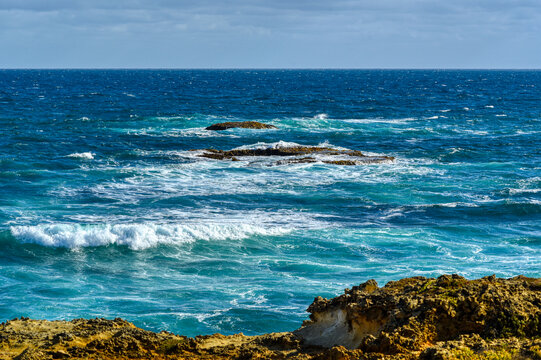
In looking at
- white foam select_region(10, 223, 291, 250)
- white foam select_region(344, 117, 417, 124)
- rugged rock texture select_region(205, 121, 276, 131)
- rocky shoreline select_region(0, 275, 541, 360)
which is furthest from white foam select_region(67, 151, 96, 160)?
rocky shoreline select_region(0, 275, 541, 360)

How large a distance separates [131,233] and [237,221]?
195 inches

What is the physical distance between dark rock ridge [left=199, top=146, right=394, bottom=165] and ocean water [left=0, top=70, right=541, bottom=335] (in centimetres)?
126

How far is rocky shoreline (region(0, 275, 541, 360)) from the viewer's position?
9.35 meters

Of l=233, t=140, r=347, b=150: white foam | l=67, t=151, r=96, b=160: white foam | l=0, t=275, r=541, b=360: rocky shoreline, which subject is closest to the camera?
l=0, t=275, r=541, b=360: rocky shoreline

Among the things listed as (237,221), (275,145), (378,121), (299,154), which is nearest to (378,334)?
(237,221)

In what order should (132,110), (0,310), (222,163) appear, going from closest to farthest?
(0,310)
(222,163)
(132,110)

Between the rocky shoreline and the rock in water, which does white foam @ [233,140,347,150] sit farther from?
the rock in water

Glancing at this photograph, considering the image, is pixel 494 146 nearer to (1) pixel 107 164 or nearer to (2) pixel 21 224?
(1) pixel 107 164

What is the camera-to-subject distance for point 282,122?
6744 cm

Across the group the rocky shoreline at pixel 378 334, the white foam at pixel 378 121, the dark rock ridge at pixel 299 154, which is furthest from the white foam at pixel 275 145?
the rocky shoreline at pixel 378 334

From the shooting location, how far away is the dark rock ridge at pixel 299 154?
43.1 meters

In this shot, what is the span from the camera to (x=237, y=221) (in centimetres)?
2838

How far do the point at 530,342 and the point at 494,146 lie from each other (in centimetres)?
4536

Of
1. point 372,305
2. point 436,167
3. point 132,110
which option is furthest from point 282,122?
point 372,305
